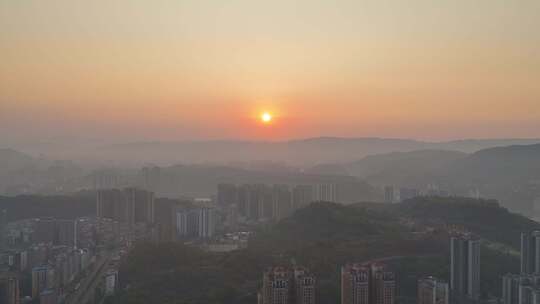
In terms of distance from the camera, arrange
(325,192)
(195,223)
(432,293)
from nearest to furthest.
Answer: (432,293) → (195,223) → (325,192)

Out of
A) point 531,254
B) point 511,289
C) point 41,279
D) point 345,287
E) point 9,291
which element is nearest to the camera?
point 345,287

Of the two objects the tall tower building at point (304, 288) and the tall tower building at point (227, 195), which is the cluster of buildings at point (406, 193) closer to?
the tall tower building at point (227, 195)

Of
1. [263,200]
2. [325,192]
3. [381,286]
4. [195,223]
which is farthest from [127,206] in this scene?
[381,286]

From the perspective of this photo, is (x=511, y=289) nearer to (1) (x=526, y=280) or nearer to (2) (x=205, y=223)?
(1) (x=526, y=280)

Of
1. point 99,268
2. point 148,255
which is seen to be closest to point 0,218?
point 99,268

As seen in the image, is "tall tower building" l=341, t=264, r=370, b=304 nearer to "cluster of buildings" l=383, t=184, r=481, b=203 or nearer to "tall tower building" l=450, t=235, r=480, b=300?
"tall tower building" l=450, t=235, r=480, b=300

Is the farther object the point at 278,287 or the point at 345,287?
the point at 345,287

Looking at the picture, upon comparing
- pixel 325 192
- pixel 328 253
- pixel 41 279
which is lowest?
pixel 41 279

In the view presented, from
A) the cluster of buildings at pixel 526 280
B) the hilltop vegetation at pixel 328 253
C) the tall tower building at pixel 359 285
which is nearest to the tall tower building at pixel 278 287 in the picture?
the tall tower building at pixel 359 285
